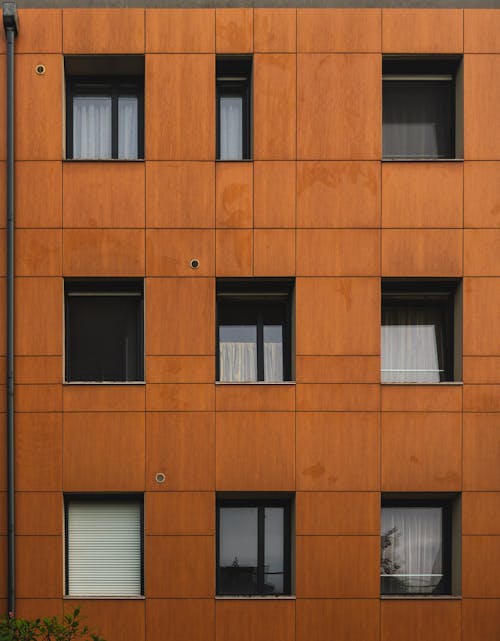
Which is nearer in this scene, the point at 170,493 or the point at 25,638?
the point at 25,638

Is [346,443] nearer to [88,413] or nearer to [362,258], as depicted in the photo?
[362,258]

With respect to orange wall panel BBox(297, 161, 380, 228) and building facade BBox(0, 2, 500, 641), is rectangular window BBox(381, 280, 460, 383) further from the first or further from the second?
orange wall panel BBox(297, 161, 380, 228)

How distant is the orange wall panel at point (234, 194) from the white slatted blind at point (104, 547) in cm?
551

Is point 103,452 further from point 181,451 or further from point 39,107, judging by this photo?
point 39,107

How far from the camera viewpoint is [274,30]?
13.2 metres

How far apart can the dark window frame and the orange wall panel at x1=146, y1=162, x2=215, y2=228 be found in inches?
41.9

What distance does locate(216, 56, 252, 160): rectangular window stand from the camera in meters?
13.7

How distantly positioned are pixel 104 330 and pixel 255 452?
3659mm

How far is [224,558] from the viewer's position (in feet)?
43.4

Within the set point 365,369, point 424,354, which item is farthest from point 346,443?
point 424,354

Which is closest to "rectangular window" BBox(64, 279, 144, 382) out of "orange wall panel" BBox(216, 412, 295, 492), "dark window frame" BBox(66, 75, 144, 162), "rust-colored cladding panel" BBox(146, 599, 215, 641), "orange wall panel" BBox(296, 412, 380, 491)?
"orange wall panel" BBox(216, 412, 295, 492)

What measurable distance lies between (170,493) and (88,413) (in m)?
2.07

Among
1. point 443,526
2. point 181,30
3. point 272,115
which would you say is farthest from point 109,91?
point 443,526

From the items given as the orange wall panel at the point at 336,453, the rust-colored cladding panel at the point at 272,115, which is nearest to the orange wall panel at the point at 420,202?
the rust-colored cladding panel at the point at 272,115
